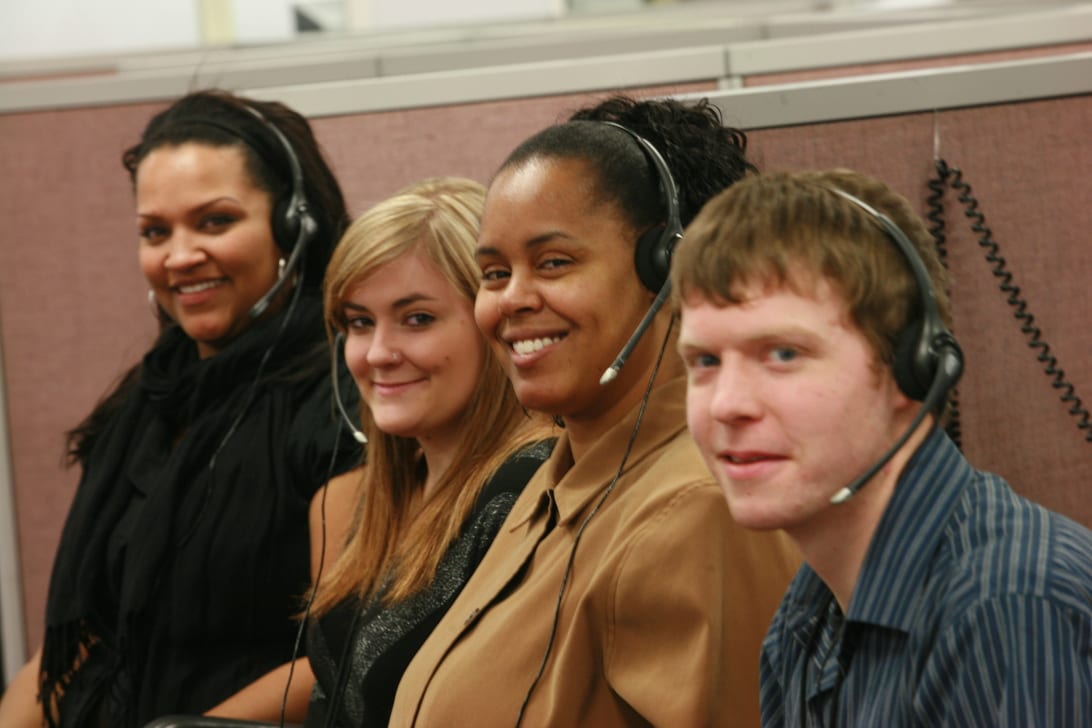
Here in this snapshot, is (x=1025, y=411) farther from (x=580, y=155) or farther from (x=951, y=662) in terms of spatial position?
(x=951, y=662)

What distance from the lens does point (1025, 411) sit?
1365 mm

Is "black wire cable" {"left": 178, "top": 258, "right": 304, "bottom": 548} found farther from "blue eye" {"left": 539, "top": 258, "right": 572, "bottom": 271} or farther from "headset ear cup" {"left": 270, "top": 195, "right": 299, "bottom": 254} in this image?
"blue eye" {"left": 539, "top": 258, "right": 572, "bottom": 271}

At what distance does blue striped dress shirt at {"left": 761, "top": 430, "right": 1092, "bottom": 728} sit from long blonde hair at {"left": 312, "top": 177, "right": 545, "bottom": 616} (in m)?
0.54

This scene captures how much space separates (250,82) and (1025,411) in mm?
1359

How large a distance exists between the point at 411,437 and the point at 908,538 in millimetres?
776

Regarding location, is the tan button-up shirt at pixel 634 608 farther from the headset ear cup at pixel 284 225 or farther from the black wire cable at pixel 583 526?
the headset ear cup at pixel 284 225

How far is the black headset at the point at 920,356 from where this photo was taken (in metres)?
0.81

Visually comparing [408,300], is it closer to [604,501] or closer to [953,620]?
[604,501]

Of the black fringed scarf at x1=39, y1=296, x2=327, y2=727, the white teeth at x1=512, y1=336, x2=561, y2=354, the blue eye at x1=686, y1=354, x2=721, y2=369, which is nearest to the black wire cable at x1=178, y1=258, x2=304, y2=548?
the black fringed scarf at x1=39, y1=296, x2=327, y2=727

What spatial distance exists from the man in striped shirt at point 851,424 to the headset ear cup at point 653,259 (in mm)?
218

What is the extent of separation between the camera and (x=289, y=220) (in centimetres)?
179

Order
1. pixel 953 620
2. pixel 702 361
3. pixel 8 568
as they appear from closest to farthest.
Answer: pixel 953 620 < pixel 702 361 < pixel 8 568

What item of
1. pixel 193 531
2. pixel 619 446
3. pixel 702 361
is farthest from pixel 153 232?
pixel 702 361

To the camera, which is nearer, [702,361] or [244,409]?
[702,361]
